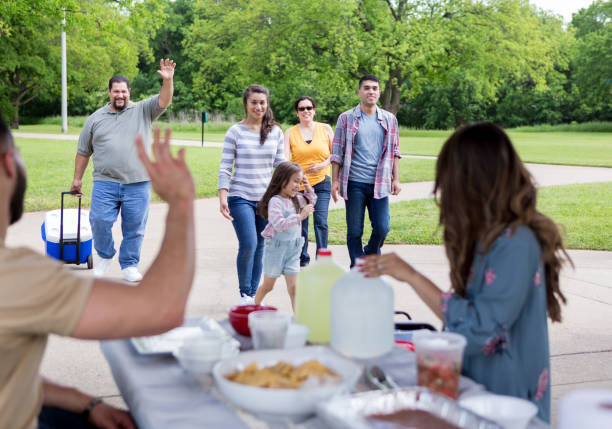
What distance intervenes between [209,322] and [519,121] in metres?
66.8

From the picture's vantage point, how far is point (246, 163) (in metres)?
5.73

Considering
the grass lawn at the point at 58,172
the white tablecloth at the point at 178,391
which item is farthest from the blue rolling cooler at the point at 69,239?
the white tablecloth at the point at 178,391

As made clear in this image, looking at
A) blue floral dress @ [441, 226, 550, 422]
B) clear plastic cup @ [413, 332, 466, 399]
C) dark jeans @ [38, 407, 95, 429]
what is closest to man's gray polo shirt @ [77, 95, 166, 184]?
dark jeans @ [38, 407, 95, 429]

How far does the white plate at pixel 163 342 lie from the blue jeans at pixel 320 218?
4.78 m

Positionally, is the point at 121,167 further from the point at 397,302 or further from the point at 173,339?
the point at 173,339

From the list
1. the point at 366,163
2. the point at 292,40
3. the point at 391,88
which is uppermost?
the point at 292,40

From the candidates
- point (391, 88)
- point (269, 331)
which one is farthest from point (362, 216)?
point (391, 88)

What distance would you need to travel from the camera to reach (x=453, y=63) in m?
33.6

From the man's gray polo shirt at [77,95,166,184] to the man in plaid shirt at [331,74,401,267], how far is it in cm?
183

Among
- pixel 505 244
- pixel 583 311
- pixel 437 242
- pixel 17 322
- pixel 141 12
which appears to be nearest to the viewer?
pixel 17 322

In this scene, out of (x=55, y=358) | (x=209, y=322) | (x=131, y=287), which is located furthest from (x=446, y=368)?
(x=55, y=358)

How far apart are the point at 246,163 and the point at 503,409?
4310 mm

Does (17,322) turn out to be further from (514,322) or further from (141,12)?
(141,12)

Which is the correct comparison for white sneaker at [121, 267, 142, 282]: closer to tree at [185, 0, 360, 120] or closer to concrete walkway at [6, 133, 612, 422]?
concrete walkway at [6, 133, 612, 422]
